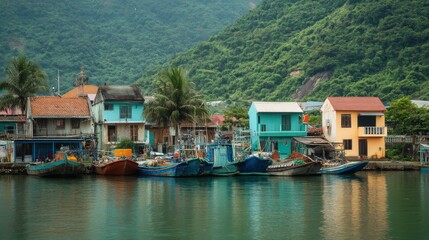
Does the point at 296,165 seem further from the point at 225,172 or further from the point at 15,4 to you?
the point at 15,4

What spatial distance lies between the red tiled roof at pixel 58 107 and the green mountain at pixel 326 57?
36.3m

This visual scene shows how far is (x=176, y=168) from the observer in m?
51.5

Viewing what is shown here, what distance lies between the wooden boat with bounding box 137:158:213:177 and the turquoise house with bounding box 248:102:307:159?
9.54 m

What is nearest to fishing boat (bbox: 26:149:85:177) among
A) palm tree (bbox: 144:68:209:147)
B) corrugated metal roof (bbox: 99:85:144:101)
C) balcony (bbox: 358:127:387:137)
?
corrugated metal roof (bbox: 99:85:144:101)

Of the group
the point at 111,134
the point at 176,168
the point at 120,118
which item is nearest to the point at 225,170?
the point at 176,168

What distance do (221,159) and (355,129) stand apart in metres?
13.8

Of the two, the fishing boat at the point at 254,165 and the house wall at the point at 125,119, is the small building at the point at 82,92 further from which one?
→ the fishing boat at the point at 254,165

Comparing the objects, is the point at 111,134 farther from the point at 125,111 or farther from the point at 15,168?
the point at 15,168

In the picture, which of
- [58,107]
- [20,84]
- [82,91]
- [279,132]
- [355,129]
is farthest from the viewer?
[82,91]

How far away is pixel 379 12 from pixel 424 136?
143 ft

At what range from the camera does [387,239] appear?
28.4 m

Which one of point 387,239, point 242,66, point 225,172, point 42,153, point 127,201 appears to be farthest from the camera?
point 242,66

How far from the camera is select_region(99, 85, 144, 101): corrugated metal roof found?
197 ft

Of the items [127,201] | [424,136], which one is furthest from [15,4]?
[127,201]
